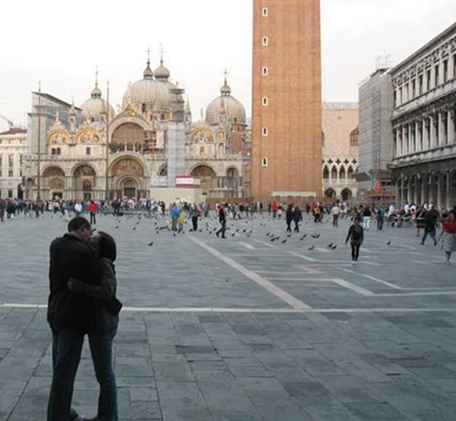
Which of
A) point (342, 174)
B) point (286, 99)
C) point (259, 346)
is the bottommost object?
point (259, 346)

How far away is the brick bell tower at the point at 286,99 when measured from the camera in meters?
62.3

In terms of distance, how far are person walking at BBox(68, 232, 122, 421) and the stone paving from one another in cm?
42

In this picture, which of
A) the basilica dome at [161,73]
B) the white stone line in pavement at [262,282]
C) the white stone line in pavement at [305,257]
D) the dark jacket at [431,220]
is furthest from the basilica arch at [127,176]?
the white stone line in pavement at [305,257]

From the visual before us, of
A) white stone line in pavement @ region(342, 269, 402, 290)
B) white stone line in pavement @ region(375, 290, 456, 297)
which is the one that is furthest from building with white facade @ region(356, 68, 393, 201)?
white stone line in pavement @ region(375, 290, 456, 297)

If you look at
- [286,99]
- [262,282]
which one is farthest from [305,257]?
[286,99]

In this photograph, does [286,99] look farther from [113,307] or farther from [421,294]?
[113,307]

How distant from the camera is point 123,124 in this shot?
94.2 meters

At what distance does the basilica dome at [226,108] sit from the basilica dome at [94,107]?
46.1ft

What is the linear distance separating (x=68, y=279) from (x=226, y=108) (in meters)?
101

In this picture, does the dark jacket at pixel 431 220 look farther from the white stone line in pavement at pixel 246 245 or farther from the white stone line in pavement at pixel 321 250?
the white stone line in pavement at pixel 246 245

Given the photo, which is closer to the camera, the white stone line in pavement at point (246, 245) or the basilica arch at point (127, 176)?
the white stone line in pavement at point (246, 245)

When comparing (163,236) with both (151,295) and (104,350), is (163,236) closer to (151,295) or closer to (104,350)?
(151,295)

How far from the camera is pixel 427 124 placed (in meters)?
41.5

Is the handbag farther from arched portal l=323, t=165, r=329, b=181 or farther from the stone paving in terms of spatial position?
arched portal l=323, t=165, r=329, b=181
